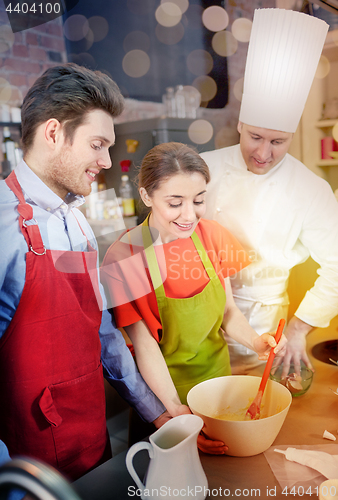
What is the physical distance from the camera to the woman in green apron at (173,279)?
38.9 inches

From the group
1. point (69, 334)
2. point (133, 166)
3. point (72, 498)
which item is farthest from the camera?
point (133, 166)

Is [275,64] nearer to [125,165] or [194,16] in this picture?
[194,16]

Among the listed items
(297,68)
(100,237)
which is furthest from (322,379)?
(297,68)

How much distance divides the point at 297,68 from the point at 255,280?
2.04ft

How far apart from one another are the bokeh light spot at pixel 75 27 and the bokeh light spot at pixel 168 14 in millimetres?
200

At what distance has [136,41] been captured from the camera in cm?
100

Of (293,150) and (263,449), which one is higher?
(293,150)

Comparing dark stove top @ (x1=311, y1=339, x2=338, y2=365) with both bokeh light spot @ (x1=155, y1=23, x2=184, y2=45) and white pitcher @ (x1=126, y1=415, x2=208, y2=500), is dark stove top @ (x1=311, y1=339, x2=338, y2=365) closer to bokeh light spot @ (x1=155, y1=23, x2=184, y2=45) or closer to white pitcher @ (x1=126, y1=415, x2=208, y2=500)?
white pitcher @ (x1=126, y1=415, x2=208, y2=500)

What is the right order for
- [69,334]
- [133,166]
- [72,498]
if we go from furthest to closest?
[133,166]
[69,334]
[72,498]

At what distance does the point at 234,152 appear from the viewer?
1109mm

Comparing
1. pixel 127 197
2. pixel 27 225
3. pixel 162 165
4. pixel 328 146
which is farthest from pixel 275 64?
pixel 27 225

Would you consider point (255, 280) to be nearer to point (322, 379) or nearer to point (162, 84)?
point (322, 379)

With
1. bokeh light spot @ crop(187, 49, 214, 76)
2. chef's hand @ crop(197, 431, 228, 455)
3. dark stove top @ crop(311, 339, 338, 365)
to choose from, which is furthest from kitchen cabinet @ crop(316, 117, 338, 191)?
chef's hand @ crop(197, 431, 228, 455)

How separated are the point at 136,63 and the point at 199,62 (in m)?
0.20
